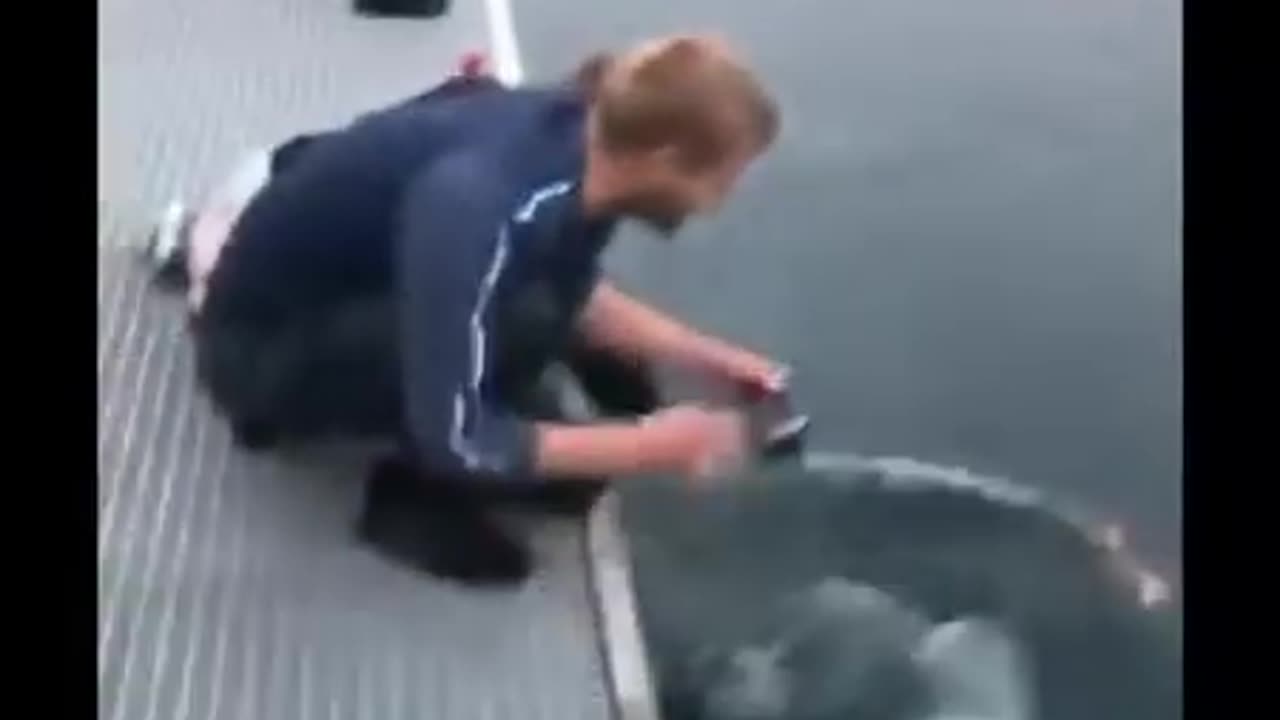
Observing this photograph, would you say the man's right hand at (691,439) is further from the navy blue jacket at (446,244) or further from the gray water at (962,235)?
the gray water at (962,235)

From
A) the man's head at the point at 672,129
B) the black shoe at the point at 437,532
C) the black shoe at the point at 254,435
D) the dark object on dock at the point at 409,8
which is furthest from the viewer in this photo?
the dark object on dock at the point at 409,8

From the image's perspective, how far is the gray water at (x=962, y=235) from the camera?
178 cm

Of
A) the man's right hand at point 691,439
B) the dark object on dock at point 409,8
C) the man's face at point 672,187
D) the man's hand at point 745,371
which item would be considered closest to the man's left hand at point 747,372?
the man's hand at point 745,371

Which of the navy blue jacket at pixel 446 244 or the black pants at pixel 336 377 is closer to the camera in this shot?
the navy blue jacket at pixel 446 244

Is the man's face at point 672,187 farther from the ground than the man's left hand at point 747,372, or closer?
farther from the ground

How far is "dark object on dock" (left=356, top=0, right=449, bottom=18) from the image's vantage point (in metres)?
2.21

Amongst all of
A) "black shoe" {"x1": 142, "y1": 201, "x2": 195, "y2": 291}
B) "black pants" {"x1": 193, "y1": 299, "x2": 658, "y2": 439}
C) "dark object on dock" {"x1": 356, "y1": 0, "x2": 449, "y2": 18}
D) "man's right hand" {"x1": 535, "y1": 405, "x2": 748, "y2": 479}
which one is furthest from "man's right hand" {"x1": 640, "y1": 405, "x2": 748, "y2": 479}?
"dark object on dock" {"x1": 356, "y1": 0, "x2": 449, "y2": 18}

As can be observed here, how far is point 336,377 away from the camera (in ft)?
5.01

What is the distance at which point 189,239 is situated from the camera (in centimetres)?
174

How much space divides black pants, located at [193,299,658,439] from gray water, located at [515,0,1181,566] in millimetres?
217

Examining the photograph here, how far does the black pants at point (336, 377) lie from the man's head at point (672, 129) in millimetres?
175
